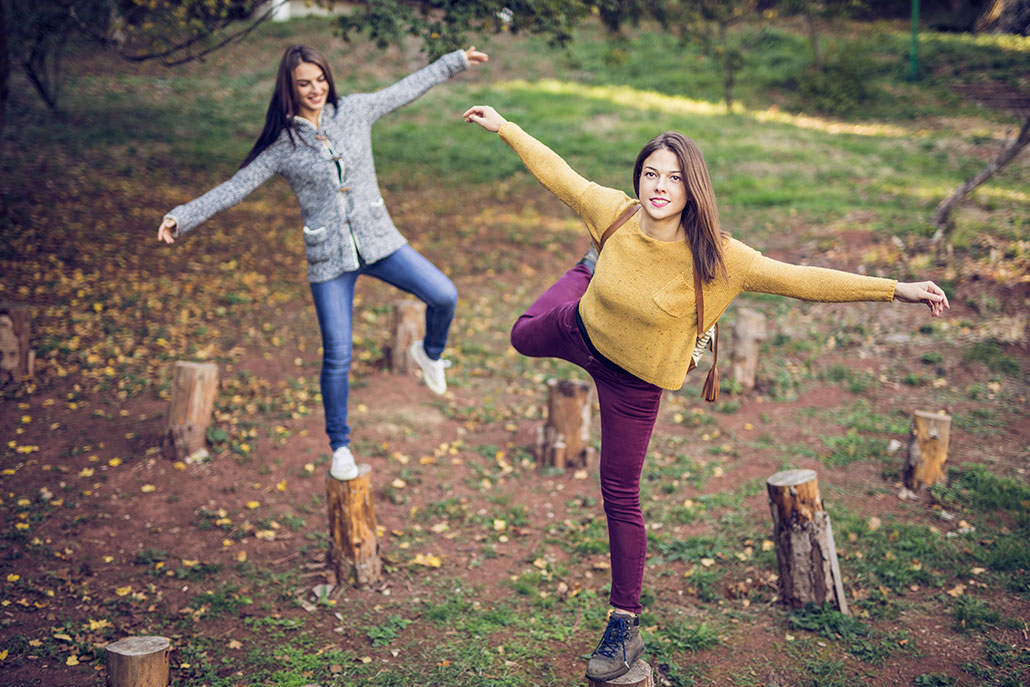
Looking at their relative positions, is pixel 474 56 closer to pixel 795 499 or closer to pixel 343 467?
pixel 343 467

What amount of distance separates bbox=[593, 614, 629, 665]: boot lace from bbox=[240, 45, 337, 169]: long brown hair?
9.96 feet

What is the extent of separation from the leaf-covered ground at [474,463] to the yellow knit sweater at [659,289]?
5.68 feet

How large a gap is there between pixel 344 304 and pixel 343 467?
3.17 ft

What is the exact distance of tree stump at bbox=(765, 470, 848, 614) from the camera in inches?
170

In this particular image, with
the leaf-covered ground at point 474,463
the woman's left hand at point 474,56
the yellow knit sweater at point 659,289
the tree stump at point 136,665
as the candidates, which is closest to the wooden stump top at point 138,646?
the tree stump at point 136,665

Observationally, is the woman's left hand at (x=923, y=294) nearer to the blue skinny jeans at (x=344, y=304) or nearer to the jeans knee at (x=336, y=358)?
the blue skinny jeans at (x=344, y=304)

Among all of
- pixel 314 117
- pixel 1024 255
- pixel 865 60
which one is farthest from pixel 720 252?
pixel 865 60

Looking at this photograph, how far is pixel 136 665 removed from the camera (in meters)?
3.31

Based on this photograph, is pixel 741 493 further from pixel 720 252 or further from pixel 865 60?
pixel 865 60

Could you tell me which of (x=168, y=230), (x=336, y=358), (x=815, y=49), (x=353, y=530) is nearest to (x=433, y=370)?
(x=336, y=358)

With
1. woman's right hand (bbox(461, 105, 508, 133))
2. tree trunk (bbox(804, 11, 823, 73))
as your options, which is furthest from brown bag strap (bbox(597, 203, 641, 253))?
tree trunk (bbox(804, 11, 823, 73))

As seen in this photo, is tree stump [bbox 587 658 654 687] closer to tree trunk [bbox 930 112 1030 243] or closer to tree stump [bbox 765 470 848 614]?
tree stump [bbox 765 470 848 614]

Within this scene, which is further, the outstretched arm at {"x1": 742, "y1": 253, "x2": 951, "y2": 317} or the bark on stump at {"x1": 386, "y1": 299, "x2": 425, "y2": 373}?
the bark on stump at {"x1": 386, "y1": 299, "x2": 425, "y2": 373}

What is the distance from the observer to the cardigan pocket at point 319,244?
14.7 ft
